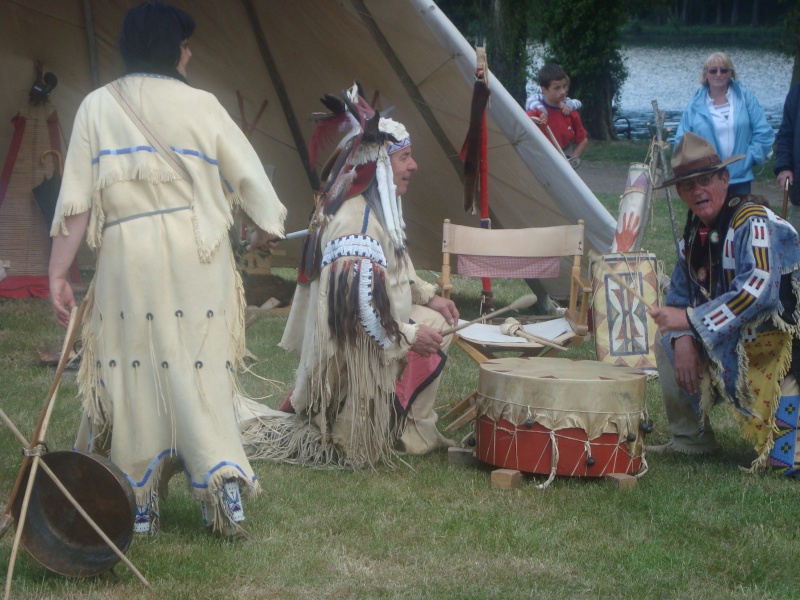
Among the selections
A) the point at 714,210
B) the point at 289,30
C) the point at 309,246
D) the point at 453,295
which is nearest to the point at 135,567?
the point at 309,246

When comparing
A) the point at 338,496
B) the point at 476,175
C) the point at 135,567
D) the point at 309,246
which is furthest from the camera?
the point at 476,175

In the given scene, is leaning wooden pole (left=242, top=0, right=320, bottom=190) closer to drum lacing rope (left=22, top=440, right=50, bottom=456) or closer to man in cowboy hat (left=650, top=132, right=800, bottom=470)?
man in cowboy hat (left=650, top=132, right=800, bottom=470)

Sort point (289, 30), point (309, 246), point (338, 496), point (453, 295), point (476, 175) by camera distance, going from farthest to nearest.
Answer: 1. point (453, 295)
2. point (289, 30)
3. point (476, 175)
4. point (309, 246)
5. point (338, 496)

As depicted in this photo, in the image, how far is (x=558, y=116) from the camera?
776 cm

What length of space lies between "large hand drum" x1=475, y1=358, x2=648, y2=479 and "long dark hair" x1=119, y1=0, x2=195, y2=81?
1621mm

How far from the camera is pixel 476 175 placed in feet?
19.5

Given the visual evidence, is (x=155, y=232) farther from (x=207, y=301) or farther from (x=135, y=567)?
(x=135, y=567)

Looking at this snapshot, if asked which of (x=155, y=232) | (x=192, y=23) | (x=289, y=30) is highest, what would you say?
(x=289, y=30)

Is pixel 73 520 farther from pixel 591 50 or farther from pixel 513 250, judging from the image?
pixel 591 50

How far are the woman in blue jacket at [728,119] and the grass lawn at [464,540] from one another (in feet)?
9.02

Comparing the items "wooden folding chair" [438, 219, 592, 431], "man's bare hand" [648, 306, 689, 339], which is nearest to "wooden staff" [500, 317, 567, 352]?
"wooden folding chair" [438, 219, 592, 431]

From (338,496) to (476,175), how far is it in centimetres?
281

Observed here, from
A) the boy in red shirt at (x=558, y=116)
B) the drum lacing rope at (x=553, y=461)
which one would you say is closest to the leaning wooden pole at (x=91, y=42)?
the boy in red shirt at (x=558, y=116)

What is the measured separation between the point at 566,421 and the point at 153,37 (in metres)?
1.87
